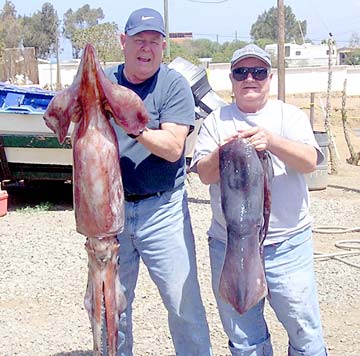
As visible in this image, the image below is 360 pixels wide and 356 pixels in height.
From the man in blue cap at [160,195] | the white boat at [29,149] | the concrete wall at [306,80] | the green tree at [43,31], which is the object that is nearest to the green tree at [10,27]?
the green tree at [43,31]

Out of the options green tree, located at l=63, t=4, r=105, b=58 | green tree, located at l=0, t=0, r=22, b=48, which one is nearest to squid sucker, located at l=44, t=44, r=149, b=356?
Result: green tree, located at l=0, t=0, r=22, b=48

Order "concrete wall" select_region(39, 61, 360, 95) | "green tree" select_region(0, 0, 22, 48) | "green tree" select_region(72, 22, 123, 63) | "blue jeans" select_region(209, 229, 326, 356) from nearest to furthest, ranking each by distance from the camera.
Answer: "blue jeans" select_region(209, 229, 326, 356)
"green tree" select_region(72, 22, 123, 63)
"concrete wall" select_region(39, 61, 360, 95)
"green tree" select_region(0, 0, 22, 48)

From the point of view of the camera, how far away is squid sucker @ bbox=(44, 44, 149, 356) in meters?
2.88

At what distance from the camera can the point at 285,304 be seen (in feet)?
11.7

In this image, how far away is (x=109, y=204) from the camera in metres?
2.98

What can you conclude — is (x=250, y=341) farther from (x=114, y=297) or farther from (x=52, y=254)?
(x=52, y=254)

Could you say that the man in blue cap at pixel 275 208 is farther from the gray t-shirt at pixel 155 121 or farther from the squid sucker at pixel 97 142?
the squid sucker at pixel 97 142

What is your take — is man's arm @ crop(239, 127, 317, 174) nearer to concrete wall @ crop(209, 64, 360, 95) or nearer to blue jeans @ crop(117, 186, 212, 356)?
blue jeans @ crop(117, 186, 212, 356)

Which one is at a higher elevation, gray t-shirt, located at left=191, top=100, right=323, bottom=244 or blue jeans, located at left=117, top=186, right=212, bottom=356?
gray t-shirt, located at left=191, top=100, right=323, bottom=244

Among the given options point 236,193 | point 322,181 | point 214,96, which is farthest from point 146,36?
point 322,181

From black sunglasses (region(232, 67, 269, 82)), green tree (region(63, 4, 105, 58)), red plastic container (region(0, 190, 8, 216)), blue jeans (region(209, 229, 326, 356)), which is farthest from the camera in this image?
green tree (region(63, 4, 105, 58))

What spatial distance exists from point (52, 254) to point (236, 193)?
498 centimetres

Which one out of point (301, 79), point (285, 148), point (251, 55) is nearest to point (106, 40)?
point (301, 79)

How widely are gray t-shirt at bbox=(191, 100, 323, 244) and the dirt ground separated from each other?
1863mm
